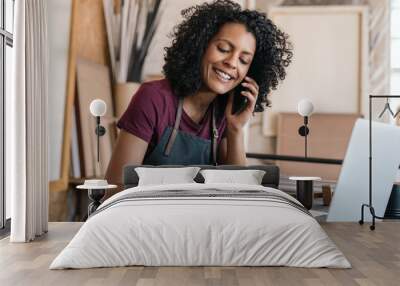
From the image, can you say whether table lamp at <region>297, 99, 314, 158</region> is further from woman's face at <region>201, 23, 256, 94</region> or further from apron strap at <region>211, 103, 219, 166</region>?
apron strap at <region>211, 103, 219, 166</region>

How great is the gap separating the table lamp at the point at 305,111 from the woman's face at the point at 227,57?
69 cm

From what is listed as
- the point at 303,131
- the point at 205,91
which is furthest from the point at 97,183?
the point at 303,131

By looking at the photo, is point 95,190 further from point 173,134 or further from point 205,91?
point 205,91

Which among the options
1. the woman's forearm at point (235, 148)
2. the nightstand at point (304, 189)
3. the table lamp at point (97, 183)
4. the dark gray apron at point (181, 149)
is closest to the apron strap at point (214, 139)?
the dark gray apron at point (181, 149)

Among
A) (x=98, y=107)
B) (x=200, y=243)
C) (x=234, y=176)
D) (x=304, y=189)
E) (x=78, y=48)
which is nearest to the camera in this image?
(x=200, y=243)

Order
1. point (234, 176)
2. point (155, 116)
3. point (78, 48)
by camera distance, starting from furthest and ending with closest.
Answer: point (78, 48) < point (155, 116) < point (234, 176)

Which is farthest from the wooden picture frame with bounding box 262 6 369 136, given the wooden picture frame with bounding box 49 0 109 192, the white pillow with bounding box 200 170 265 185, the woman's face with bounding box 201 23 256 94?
the wooden picture frame with bounding box 49 0 109 192

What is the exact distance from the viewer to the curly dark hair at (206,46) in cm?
634

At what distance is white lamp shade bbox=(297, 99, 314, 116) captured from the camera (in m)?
6.50

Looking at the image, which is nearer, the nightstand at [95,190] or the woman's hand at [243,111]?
the nightstand at [95,190]

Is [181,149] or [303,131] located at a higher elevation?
[303,131]

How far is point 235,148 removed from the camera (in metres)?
6.46

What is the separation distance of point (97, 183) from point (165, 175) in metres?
0.71

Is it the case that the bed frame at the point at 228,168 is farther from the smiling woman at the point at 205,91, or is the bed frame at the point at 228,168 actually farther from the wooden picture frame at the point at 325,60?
the wooden picture frame at the point at 325,60
